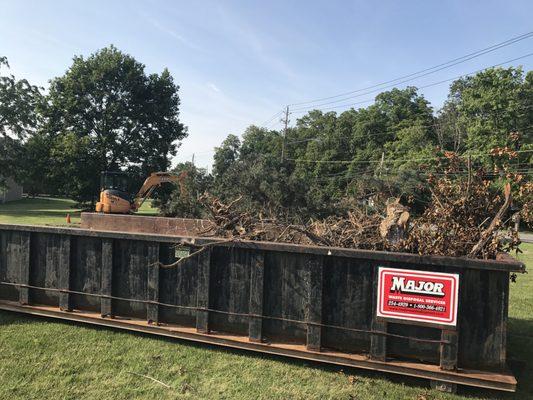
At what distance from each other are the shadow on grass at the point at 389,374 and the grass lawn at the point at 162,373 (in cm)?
1

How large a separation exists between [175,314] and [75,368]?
1086mm

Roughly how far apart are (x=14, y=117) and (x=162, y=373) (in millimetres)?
45876

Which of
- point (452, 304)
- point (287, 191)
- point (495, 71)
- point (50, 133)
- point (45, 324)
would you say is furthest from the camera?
point (495, 71)

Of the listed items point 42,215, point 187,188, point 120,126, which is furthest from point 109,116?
point 187,188

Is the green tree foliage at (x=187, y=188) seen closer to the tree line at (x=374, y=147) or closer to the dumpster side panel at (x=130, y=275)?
the tree line at (x=374, y=147)

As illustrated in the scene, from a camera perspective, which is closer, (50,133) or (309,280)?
(309,280)

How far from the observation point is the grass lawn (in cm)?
362

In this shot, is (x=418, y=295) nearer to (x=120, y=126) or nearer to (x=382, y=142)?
(x=120, y=126)

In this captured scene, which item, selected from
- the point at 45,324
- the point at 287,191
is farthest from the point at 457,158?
the point at 287,191

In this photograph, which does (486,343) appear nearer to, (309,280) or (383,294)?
(383,294)

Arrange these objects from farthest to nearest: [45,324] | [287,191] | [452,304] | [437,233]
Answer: [287,191], [45,324], [437,233], [452,304]

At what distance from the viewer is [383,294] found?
393 cm

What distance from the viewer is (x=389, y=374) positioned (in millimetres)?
4027

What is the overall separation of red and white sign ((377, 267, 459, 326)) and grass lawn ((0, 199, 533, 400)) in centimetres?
64
